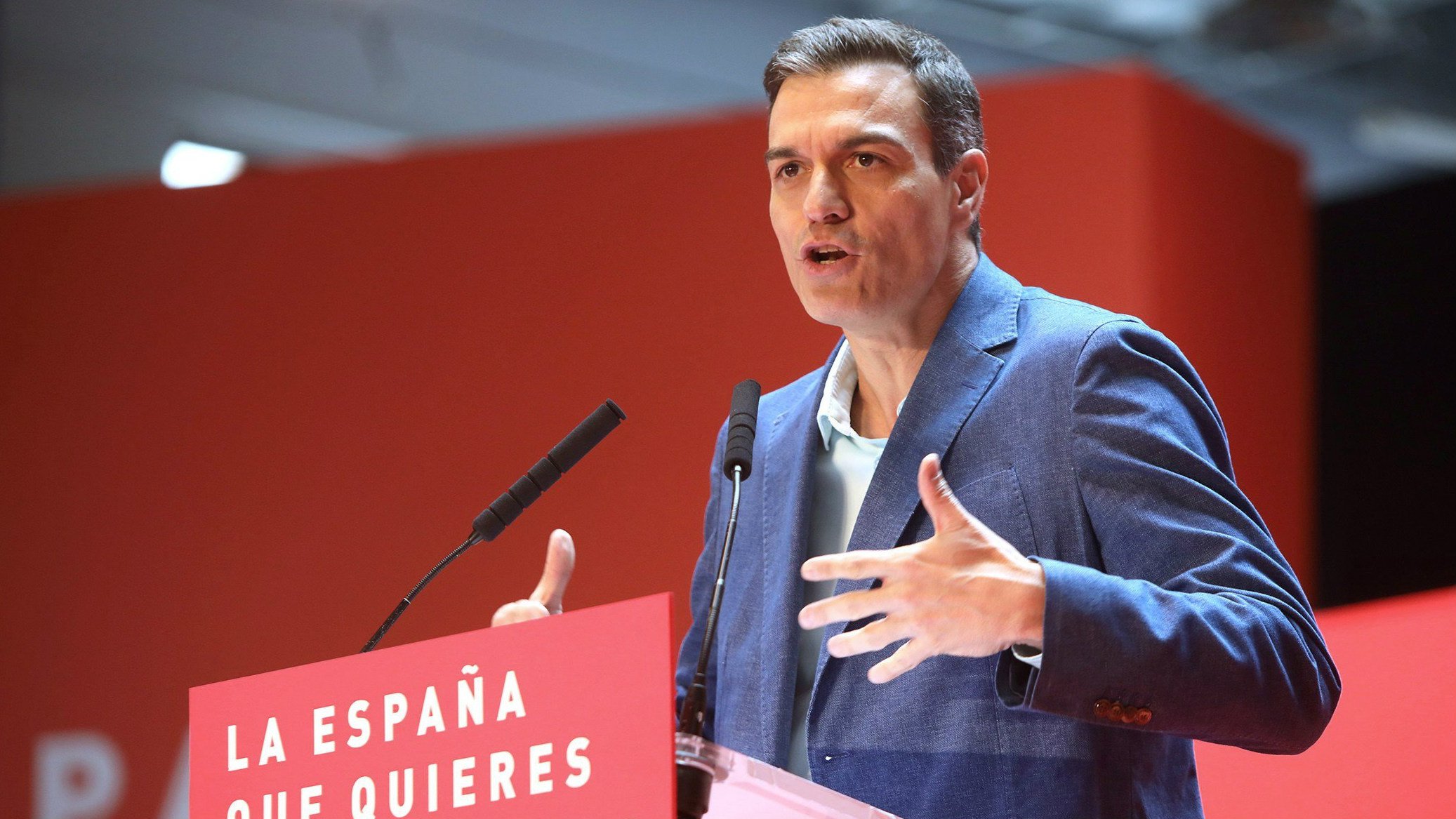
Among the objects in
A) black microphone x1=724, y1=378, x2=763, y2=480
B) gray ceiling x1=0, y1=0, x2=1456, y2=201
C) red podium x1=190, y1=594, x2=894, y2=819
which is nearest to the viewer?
red podium x1=190, y1=594, x2=894, y2=819

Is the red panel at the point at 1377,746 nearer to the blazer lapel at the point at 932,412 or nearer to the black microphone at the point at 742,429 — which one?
the blazer lapel at the point at 932,412

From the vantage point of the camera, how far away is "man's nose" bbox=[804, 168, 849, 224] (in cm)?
158

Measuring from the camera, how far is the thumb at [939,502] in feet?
3.71

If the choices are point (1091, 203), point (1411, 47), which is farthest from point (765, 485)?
point (1411, 47)

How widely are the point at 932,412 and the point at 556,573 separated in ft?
1.48

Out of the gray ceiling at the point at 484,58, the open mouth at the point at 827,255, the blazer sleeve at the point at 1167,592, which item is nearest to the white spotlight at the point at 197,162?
the gray ceiling at the point at 484,58

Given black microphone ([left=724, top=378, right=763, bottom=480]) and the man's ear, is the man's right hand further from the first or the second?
the man's ear

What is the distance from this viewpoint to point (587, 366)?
11.1ft

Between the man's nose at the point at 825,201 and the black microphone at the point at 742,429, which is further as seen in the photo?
the man's nose at the point at 825,201

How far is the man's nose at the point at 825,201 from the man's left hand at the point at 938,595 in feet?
1.64

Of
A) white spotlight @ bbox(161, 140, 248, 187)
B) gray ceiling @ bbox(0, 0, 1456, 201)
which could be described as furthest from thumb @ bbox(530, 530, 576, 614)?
white spotlight @ bbox(161, 140, 248, 187)

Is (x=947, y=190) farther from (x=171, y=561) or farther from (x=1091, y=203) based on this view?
(x=171, y=561)

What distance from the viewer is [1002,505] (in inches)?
57.9

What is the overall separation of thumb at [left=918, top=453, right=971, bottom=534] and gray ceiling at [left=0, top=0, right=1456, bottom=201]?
529 cm
